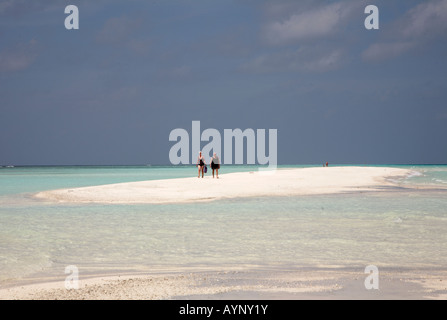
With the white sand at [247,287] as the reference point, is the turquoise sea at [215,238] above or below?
below

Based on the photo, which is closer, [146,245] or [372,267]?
[372,267]

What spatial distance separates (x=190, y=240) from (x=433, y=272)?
6.06 meters

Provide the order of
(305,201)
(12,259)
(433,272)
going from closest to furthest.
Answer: (433,272)
(12,259)
(305,201)

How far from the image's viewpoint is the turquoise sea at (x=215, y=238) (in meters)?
10.0

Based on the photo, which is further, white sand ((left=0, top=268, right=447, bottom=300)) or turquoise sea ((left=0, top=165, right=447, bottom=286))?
turquoise sea ((left=0, top=165, right=447, bottom=286))

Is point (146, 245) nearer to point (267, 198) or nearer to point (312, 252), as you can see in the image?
point (312, 252)

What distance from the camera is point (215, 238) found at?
13031 millimetres

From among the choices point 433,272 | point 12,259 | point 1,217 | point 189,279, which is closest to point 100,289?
point 189,279

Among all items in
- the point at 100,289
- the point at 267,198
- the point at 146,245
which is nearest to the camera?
the point at 100,289

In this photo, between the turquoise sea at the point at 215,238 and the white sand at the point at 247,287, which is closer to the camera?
the white sand at the point at 247,287

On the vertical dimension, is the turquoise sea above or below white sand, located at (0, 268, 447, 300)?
below

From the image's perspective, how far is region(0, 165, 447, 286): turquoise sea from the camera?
1000 cm

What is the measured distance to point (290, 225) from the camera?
15.6 metres

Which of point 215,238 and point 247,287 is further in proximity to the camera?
point 215,238
